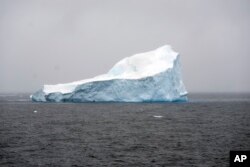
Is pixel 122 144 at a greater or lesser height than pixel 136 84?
lesser

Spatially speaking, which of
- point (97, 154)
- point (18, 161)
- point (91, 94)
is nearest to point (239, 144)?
point (97, 154)

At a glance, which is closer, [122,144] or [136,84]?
[122,144]

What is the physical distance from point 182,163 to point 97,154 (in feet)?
17.2

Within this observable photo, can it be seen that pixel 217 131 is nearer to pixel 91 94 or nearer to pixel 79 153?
pixel 79 153

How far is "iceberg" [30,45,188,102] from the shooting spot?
63.3 meters

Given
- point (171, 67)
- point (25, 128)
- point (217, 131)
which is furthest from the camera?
point (171, 67)

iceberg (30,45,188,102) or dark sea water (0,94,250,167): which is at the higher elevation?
iceberg (30,45,188,102)

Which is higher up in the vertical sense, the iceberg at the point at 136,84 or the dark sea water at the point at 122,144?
the iceberg at the point at 136,84

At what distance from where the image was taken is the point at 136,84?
63719 mm

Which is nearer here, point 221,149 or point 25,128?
point 221,149

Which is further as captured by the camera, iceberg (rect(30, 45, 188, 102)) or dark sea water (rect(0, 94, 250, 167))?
iceberg (rect(30, 45, 188, 102))

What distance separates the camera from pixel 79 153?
24500 millimetres

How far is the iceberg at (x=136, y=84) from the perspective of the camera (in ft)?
208

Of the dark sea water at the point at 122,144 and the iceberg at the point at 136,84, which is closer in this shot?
the dark sea water at the point at 122,144
